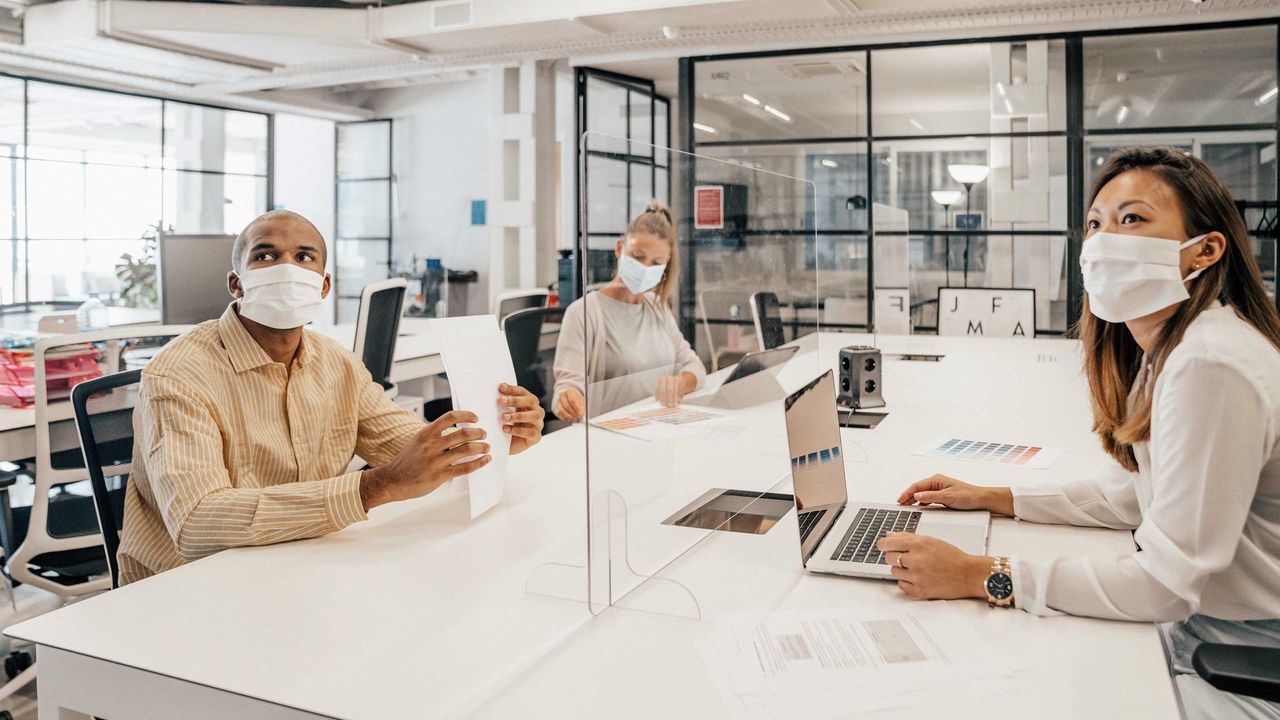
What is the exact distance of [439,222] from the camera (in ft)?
32.1

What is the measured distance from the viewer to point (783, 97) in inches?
266

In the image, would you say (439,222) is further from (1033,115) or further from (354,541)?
(354,541)

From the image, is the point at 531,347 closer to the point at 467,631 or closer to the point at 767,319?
the point at 767,319

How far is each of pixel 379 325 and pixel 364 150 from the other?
7.35 m

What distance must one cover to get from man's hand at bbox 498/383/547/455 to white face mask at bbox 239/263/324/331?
401 millimetres

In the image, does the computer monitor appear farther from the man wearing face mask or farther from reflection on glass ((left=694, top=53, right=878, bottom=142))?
reflection on glass ((left=694, top=53, right=878, bottom=142))

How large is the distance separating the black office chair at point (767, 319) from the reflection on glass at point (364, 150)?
8.88 m

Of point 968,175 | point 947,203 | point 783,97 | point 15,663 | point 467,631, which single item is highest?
point 783,97

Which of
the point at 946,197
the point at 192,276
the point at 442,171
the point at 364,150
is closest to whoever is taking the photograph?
the point at 192,276

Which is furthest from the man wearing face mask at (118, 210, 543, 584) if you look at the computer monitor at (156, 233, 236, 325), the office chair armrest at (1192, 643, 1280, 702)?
the computer monitor at (156, 233, 236, 325)

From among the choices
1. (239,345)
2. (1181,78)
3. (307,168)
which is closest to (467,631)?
(239,345)

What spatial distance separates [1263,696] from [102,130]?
31.5 ft

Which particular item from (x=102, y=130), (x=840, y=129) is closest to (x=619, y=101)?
(x=840, y=129)

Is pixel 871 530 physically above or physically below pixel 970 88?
below
